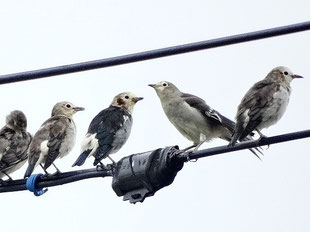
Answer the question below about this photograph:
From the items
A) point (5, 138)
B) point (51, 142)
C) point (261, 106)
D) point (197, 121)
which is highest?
point (261, 106)

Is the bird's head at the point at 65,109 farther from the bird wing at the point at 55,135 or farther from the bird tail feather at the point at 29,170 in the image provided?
the bird tail feather at the point at 29,170

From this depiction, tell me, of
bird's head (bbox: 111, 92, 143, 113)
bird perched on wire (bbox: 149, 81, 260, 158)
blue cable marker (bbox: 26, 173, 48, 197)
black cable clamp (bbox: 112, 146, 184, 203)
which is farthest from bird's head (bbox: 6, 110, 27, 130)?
black cable clamp (bbox: 112, 146, 184, 203)

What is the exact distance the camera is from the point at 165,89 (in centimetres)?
1645

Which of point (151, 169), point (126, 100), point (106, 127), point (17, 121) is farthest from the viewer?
point (126, 100)

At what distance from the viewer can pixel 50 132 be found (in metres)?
16.2

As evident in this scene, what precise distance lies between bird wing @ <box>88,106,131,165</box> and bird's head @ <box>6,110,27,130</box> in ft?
4.36

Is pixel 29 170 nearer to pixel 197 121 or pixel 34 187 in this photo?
pixel 197 121

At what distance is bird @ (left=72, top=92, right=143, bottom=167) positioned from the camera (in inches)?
615

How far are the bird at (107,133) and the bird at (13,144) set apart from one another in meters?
1.19

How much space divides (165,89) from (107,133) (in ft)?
3.61

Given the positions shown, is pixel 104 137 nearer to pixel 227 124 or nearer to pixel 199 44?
pixel 227 124

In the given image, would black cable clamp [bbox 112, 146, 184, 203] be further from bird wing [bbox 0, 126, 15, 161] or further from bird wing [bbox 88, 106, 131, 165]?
bird wing [bbox 0, 126, 15, 161]

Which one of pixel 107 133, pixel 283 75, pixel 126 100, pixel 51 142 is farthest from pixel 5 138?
pixel 283 75

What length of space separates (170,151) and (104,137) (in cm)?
510
